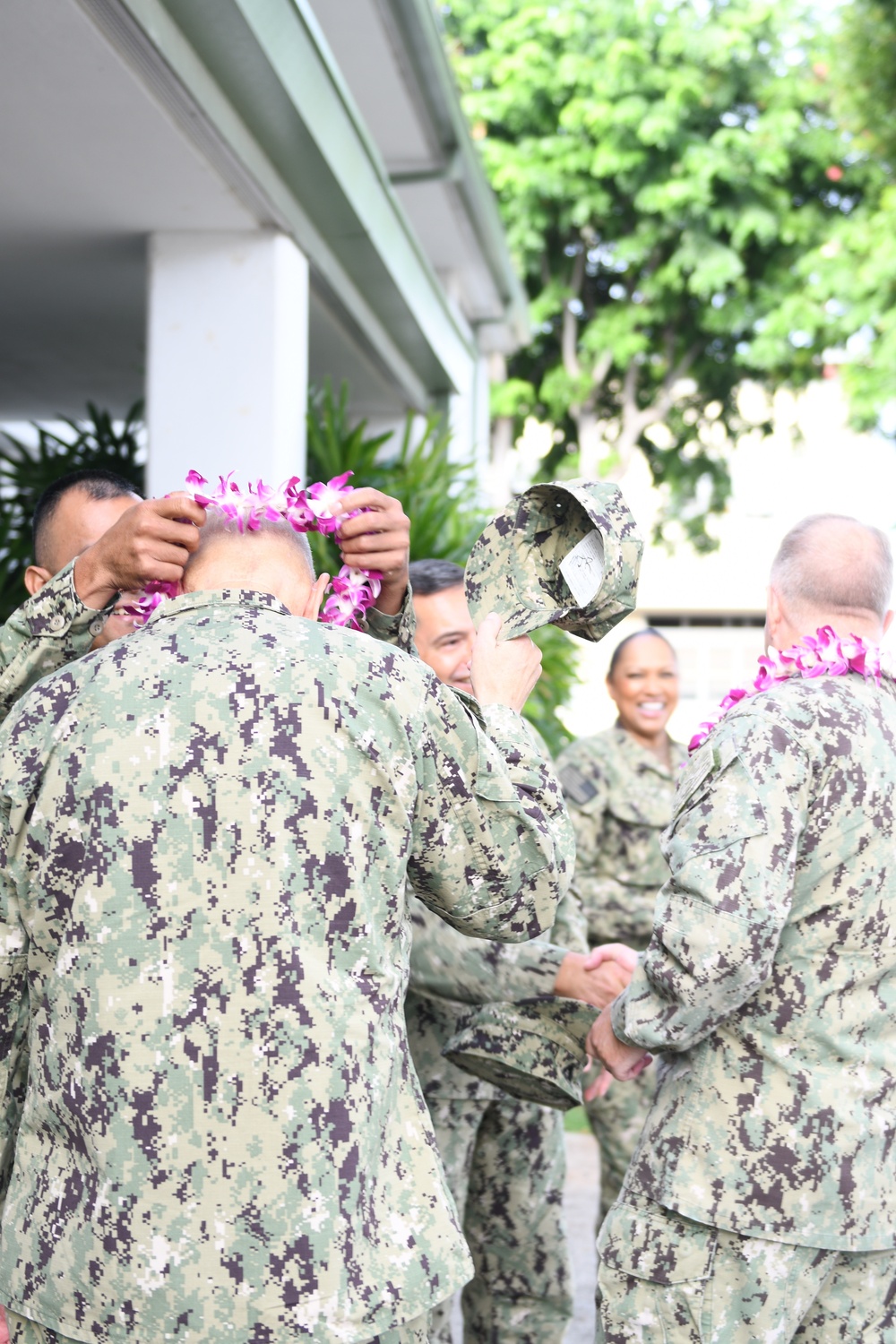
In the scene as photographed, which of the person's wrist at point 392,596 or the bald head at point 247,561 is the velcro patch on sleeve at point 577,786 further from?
the bald head at point 247,561

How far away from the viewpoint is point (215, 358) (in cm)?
441

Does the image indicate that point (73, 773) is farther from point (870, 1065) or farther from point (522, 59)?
point (522, 59)

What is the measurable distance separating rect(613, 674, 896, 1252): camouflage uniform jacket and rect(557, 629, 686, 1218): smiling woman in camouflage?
2021 millimetres

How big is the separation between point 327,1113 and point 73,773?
1.82 feet

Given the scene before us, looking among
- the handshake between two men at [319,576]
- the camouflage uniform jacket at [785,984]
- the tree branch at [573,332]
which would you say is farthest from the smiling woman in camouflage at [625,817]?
the tree branch at [573,332]

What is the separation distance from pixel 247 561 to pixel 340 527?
243 millimetres

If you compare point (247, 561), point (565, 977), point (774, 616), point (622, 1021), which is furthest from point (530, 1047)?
point (247, 561)

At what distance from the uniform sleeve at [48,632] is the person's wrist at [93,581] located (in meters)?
0.01

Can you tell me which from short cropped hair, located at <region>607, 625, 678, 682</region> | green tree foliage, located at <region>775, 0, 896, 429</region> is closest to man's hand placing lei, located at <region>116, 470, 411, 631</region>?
short cropped hair, located at <region>607, 625, 678, 682</region>

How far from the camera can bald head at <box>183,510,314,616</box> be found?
192cm

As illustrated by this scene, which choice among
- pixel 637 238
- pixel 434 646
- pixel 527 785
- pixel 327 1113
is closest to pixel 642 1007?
pixel 527 785

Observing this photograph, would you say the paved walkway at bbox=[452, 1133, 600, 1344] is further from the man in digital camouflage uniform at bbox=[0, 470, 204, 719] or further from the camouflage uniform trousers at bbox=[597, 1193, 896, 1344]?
the man in digital camouflage uniform at bbox=[0, 470, 204, 719]

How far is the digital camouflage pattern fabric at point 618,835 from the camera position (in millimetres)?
4656

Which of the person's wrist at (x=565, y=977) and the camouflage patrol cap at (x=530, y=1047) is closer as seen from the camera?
the camouflage patrol cap at (x=530, y=1047)
